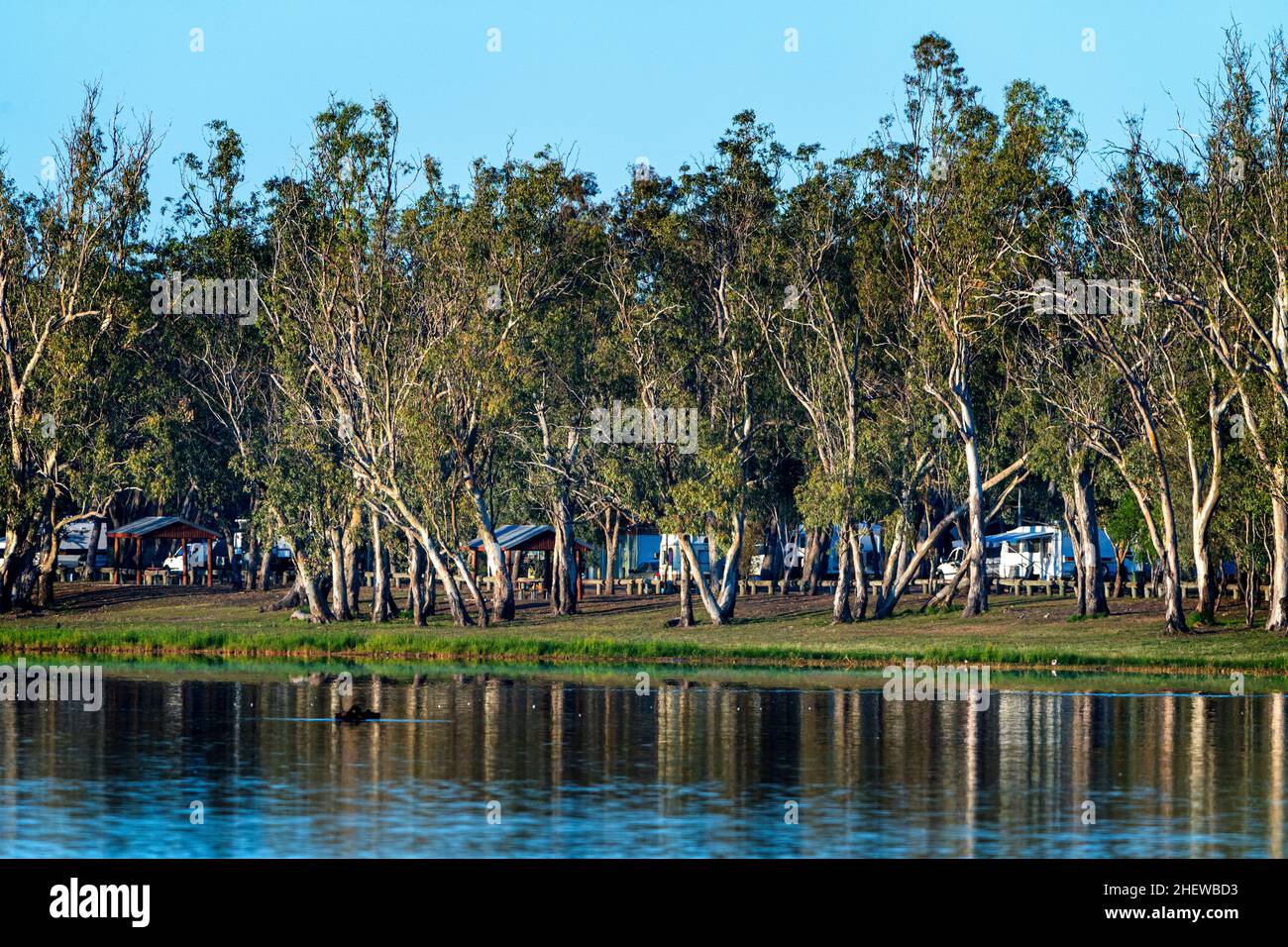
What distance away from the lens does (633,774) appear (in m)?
32.7

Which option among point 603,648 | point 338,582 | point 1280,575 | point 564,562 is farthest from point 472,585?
point 1280,575

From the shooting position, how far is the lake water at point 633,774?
1030 inches

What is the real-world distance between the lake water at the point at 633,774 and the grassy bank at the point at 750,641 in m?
8.03

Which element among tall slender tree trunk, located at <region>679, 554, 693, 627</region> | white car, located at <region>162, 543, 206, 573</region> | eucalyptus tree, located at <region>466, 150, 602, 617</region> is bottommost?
tall slender tree trunk, located at <region>679, 554, 693, 627</region>

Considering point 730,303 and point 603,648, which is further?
point 730,303

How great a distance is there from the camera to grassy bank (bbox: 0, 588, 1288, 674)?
5647cm

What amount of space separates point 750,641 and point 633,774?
3170 cm

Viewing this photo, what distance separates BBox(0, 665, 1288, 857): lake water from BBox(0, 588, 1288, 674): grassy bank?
8032 mm

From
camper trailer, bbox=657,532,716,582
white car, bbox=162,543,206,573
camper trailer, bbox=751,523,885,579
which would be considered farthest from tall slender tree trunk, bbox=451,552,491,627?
white car, bbox=162,543,206,573

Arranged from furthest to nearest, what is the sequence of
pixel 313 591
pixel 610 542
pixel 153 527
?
pixel 153 527 < pixel 610 542 < pixel 313 591

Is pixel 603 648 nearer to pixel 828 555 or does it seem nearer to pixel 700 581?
pixel 700 581

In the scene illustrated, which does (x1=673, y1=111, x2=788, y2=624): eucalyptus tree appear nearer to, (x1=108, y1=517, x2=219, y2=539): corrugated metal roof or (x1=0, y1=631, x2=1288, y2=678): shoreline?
(x1=0, y1=631, x2=1288, y2=678): shoreline

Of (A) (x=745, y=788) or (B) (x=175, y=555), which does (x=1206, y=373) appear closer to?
(A) (x=745, y=788)

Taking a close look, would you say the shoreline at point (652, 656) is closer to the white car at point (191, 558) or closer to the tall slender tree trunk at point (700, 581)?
the tall slender tree trunk at point (700, 581)
